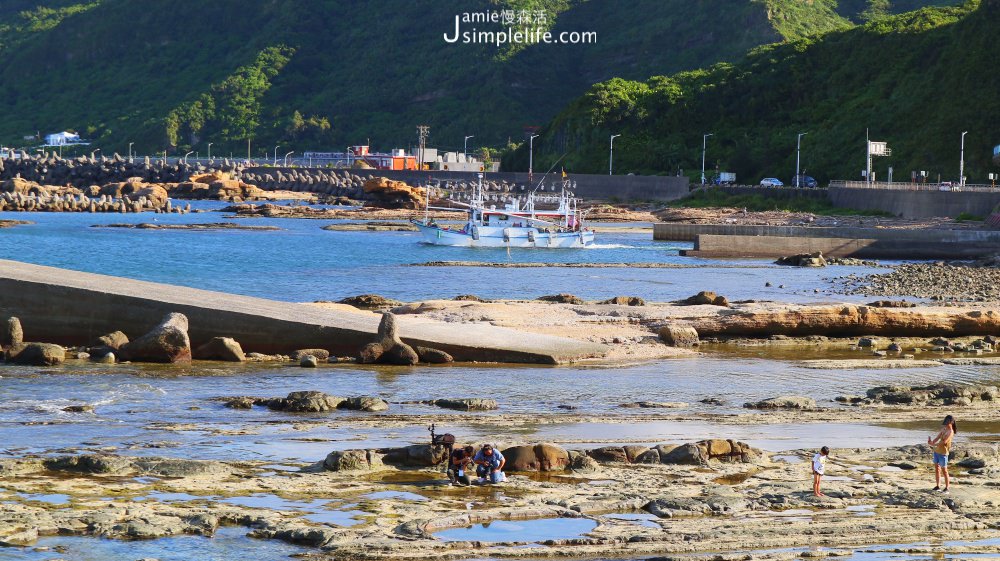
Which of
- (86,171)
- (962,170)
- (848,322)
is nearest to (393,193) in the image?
(86,171)

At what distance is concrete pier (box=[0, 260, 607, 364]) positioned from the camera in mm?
25156

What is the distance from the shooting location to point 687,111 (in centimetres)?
12456

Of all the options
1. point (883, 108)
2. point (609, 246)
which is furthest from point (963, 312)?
point (883, 108)

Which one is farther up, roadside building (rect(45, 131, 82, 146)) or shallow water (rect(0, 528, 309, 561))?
roadside building (rect(45, 131, 82, 146))

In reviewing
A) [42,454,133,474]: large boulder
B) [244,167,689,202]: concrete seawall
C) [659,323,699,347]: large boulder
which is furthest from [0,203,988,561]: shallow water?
[244,167,689,202]: concrete seawall

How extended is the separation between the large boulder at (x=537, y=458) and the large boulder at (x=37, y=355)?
1076cm

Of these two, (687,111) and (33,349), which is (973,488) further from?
(687,111)

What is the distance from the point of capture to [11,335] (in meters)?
24.2

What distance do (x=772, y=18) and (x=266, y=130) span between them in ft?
240

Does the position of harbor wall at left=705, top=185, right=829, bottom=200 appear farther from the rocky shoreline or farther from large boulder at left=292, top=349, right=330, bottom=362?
large boulder at left=292, top=349, right=330, bottom=362

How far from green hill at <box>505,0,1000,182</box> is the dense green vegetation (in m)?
10.1

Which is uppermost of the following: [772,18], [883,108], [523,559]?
[772,18]

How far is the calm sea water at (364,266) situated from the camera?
44094 millimetres

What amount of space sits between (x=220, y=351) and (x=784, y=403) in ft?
34.3
